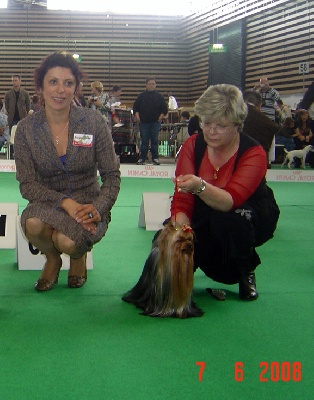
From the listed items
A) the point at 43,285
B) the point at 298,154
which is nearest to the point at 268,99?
the point at 298,154

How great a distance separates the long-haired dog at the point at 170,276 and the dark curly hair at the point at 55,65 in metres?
0.93

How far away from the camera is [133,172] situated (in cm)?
977

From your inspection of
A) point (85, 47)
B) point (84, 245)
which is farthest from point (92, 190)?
point (85, 47)

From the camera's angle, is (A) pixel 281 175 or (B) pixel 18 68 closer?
(A) pixel 281 175

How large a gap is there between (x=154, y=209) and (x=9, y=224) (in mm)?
1283

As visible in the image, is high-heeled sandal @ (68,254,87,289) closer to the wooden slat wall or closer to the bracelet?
the bracelet

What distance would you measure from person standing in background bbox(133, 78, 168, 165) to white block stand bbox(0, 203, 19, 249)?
7.50 metres

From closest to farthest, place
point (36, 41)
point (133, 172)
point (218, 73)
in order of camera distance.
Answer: point (133, 172), point (218, 73), point (36, 41)

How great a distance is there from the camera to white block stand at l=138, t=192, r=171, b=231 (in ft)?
16.7

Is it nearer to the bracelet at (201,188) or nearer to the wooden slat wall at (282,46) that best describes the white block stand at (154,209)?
the bracelet at (201,188)

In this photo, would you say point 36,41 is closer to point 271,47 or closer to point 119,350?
point 271,47

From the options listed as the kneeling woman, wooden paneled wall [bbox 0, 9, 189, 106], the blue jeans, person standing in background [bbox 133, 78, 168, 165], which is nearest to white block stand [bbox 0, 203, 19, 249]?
the kneeling woman

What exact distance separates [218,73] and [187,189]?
1588 centimetres

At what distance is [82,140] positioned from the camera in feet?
10.2
